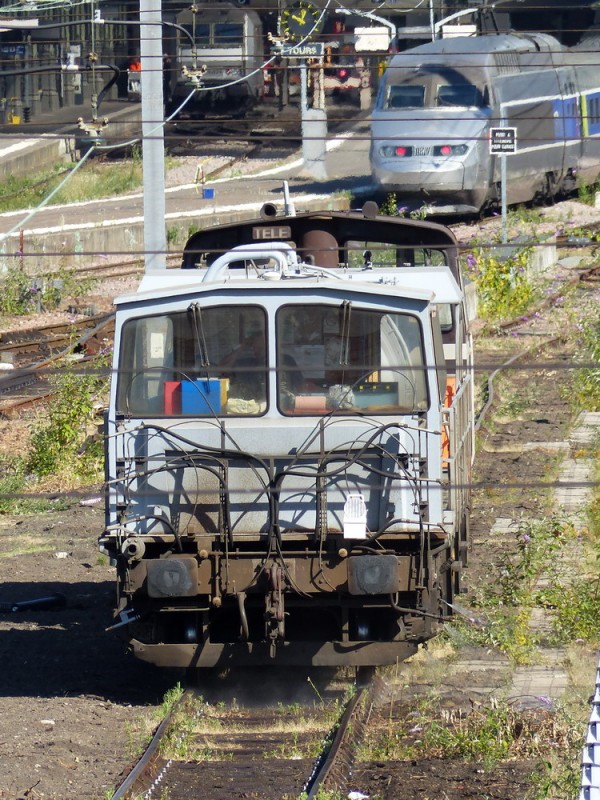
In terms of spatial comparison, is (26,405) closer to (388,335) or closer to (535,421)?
(535,421)

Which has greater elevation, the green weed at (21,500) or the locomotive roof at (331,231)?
the locomotive roof at (331,231)

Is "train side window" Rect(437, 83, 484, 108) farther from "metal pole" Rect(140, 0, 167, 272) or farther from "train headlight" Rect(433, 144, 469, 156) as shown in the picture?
"metal pole" Rect(140, 0, 167, 272)

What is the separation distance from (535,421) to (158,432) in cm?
1020

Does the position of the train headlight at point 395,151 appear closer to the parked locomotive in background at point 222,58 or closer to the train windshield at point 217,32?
the parked locomotive in background at point 222,58

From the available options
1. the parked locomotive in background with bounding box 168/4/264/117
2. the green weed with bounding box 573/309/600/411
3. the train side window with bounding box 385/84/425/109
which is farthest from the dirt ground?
the parked locomotive in background with bounding box 168/4/264/117

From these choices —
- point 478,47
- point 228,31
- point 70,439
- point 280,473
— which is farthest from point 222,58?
point 280,473

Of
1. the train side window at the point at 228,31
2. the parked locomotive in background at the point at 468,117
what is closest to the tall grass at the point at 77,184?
the train side window at the point at 228,31

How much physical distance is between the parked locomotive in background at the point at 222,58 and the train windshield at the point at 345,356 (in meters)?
32.7

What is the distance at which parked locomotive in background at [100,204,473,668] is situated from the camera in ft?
26.7

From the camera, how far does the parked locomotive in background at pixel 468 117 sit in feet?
93.0

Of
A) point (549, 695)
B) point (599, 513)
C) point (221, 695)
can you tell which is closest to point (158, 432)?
point (221, 695)

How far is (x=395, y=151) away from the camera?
29.3 meters

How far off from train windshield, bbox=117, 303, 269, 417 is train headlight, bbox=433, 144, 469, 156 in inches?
796

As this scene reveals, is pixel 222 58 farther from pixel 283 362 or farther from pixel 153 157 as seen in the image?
pixel 283 362
